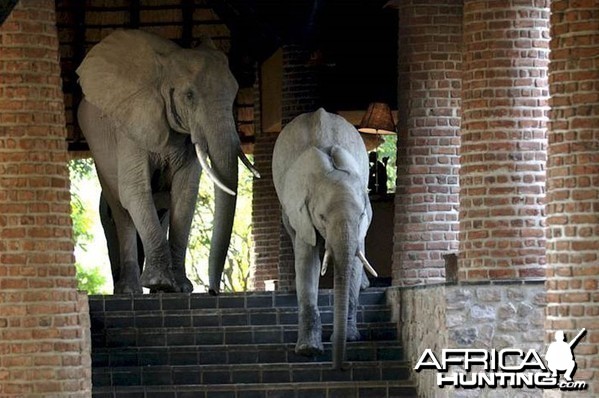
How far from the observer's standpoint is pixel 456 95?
18562 mm

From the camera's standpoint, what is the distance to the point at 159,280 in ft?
58.5

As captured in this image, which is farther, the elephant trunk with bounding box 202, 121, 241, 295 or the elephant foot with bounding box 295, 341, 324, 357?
the elephant trunk with bounding box 202, 121, 241, 295

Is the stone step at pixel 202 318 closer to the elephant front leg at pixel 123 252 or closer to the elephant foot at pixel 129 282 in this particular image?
the elephant front leg at pixel 123 252

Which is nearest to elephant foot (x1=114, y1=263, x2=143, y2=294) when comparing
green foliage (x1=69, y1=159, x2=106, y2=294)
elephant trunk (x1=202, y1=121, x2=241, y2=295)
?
elephant trunk (x1=202, y1=121, x2=241, y2=295)

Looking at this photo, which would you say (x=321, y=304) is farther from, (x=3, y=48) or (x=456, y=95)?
(x=3, y=48)

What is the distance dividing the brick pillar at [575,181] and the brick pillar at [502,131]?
2.79m

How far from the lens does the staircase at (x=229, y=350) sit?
1578 centimetres

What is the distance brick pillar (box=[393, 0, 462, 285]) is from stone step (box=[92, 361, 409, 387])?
8.49ft

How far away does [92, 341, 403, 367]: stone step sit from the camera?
16328 mm

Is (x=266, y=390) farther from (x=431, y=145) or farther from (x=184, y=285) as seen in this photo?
(x=431, y=145)

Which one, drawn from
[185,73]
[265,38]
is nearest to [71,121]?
[265,38]

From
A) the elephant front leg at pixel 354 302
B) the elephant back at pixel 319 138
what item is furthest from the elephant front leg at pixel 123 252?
the elephant front leg at pixel 354 302

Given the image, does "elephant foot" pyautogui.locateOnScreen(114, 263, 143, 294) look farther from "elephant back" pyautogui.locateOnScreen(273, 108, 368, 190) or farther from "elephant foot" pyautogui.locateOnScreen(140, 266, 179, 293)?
"elephant back" pyautogui.locateOnScreen(273, 108, 368, 190)

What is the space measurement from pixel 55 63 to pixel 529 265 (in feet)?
12.5
